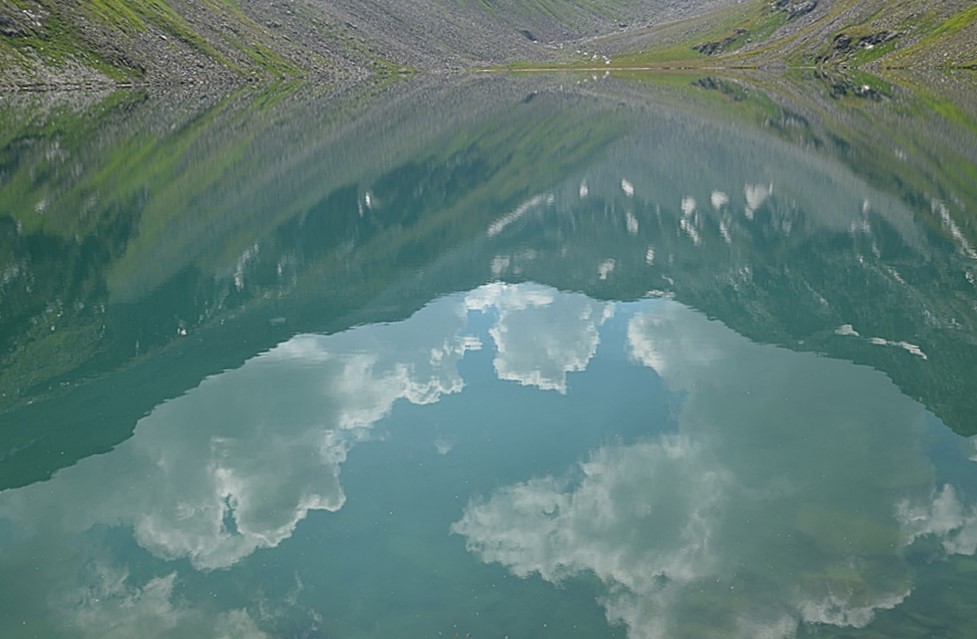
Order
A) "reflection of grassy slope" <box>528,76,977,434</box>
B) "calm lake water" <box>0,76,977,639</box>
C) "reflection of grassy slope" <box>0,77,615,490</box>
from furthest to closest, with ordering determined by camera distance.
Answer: "reflection of grassy slope" <box>0,77,615,490</box> → "reflection of grassy slope" <box>528,76,977,434</box> → "calm lake water" <box>0,76,977,639</box>

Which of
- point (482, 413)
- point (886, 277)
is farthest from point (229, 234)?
point (886, 277)

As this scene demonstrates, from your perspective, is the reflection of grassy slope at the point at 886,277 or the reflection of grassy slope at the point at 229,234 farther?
the reflection of grassy slope at the point at 229,234

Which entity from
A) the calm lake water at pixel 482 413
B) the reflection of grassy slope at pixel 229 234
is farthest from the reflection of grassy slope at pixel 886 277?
the reflection of grassy slope at pixel 229 234

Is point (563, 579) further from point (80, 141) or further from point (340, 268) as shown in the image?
point (80, 141)

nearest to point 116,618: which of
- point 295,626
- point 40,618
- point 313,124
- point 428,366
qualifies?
point 40,618

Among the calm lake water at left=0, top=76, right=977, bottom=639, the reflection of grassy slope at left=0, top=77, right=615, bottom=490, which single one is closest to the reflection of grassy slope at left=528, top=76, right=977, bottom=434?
the calm lake water at left=0, top=76, right=977, bottom=639

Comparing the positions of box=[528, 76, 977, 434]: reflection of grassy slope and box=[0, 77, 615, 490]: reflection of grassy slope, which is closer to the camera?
box=[528, 76, 977, 434]: reflection of grassy slope

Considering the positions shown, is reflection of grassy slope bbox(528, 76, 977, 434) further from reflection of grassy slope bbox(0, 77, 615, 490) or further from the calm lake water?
reflection of grassy slope bbox(0, 77, 615, 490)

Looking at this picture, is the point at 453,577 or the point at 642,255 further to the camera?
the point at 642,255

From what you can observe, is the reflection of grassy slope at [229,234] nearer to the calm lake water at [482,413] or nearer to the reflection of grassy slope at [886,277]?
the calm lake water at [482,413]
